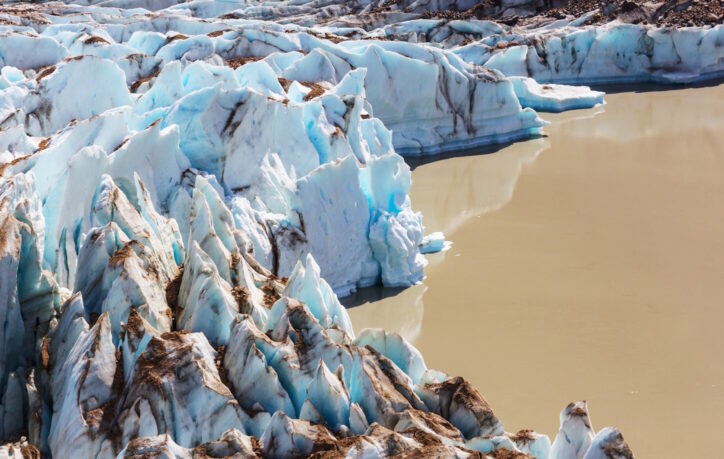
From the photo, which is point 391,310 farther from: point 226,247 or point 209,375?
point 209,375

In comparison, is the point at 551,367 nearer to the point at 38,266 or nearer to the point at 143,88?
the point at 38,266

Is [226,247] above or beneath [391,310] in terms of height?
above

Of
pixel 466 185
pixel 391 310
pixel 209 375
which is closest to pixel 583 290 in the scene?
pixel 391 310

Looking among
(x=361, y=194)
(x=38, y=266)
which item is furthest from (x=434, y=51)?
(x=38, y=266)

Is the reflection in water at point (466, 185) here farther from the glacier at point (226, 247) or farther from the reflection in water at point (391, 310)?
the reflection in water at point (391, 310)

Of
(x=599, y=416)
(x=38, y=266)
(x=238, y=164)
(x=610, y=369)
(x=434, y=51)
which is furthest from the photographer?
(x=434, y=51)

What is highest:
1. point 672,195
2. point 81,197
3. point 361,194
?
point 81,197

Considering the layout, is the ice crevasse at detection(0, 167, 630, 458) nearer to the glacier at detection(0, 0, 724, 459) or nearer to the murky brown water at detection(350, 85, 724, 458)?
the glacier at detection(0, 0, 724, 459)
